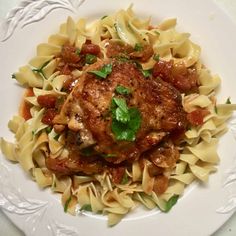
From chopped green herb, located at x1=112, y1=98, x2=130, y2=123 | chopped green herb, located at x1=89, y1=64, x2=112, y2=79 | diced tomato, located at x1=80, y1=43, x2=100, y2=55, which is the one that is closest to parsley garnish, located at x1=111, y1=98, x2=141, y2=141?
chopped green herb, located at x1=112, y1=98, x2=130, y2=123

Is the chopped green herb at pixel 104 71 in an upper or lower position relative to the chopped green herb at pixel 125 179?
upper

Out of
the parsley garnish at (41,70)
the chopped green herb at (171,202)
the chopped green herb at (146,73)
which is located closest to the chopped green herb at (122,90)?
the chopped green herb at (146,73)

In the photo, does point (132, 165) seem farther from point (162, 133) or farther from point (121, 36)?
point (121, 36)

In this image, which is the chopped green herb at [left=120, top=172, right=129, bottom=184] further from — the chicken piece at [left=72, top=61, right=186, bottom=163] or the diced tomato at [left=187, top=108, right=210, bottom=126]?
the diced tomato at [left=187, top=108, right=210, bottom=126]

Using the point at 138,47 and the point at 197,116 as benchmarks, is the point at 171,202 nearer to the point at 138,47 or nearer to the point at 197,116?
the point at 197,116

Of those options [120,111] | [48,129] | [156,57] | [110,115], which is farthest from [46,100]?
[156,57]

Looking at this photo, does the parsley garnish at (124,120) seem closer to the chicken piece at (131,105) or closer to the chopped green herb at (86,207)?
the chicken piece at (131,105)

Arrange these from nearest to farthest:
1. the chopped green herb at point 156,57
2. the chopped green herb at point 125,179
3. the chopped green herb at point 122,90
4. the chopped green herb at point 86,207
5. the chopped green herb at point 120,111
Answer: the chopped green herb at point 120,111
the chopped green herb at point 122,90
the chopped green herb at point 86,207
the chopped green herb at point 125,179
the chopped green herb at point 156,57
